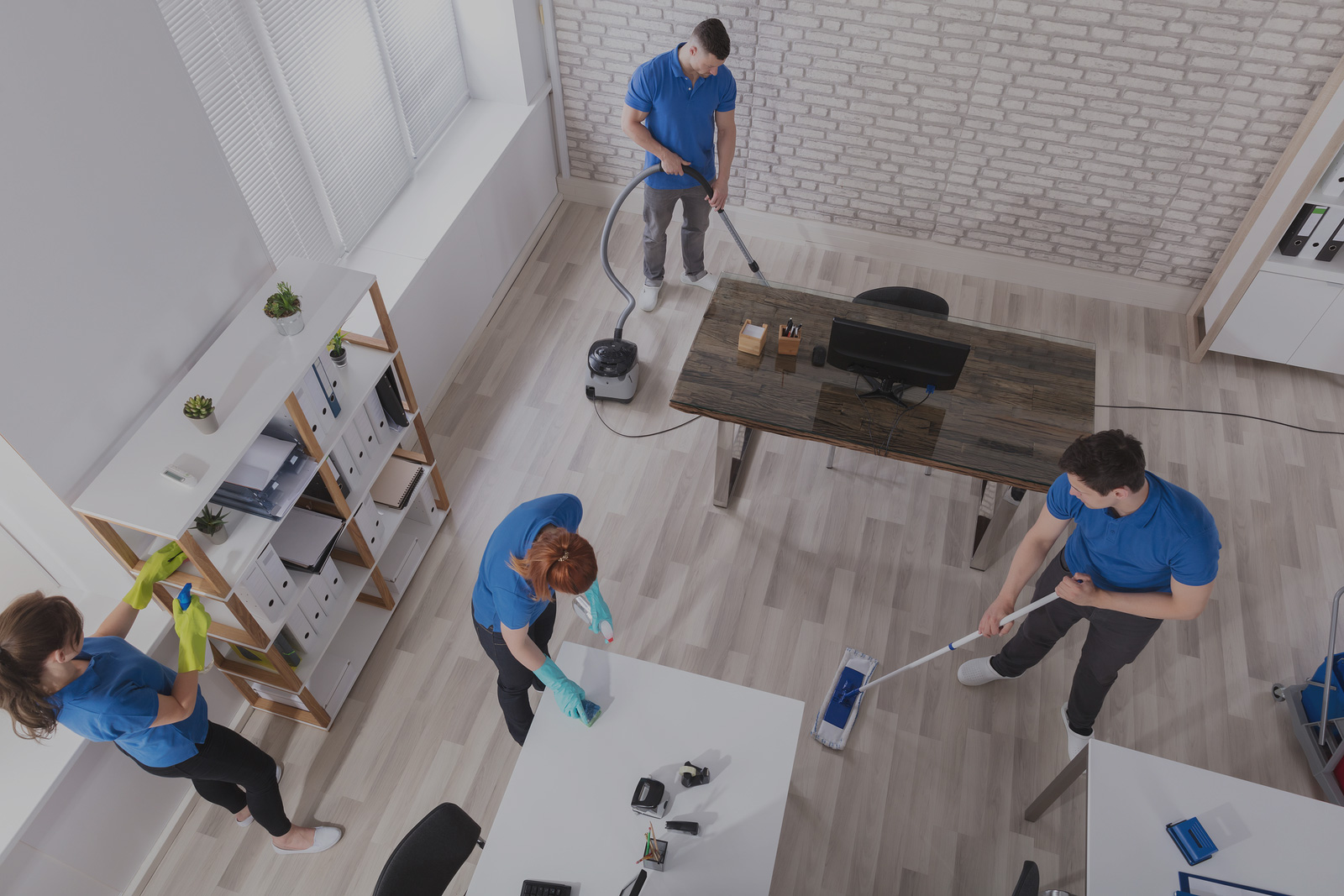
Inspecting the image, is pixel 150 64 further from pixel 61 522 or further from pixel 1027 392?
pixel 1027 392

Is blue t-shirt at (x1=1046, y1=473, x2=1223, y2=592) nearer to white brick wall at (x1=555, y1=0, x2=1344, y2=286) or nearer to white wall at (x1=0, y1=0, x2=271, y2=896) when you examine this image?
white brick wall at (x1=555, y1=0, x2=1344, y2=286)

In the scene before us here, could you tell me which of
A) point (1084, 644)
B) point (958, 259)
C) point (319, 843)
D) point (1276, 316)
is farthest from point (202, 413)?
point (1276, 316)

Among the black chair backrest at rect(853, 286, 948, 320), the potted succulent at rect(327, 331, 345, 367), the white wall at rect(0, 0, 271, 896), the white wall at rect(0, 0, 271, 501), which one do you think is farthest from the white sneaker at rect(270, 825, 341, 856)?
the black chair backrest at rect(853, 286, 948, 320)

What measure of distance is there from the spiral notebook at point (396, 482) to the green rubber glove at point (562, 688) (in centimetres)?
129

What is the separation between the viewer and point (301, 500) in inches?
115

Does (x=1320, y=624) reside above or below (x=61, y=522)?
below

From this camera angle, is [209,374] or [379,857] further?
[379,857]

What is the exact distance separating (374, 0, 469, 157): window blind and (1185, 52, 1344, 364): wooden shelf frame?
4.13m

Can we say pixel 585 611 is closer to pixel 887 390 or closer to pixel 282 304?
pixel 282 304

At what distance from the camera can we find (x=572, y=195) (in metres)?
5.12

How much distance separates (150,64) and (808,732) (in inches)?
120

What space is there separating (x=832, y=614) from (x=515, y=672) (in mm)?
1418

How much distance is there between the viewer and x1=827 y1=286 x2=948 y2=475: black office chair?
336 cm

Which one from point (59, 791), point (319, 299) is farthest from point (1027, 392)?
point (59, 791)
